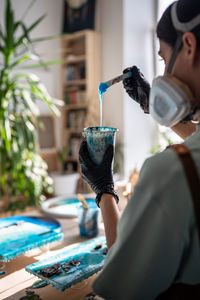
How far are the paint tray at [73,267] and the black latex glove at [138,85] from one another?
0.57 meters

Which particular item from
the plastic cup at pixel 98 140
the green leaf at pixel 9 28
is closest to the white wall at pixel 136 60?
the green leaf at pixel 9 28

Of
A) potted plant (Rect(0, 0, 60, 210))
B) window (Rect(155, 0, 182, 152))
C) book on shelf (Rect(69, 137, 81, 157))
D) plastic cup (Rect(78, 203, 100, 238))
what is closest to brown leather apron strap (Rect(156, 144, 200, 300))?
plastic cup (Rect(78, 203, 100, 238))

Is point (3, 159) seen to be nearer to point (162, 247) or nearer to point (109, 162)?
point (109, 162)

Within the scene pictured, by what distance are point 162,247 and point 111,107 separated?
12.5 ft

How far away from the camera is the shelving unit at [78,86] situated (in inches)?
171

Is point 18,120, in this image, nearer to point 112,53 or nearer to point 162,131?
point 112,53

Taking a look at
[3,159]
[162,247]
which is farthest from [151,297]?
[3,159]

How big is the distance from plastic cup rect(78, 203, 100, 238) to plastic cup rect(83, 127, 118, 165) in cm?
46

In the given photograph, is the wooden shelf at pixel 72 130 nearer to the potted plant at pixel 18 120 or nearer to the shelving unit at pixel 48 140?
the shelving unit at pixel 48 140

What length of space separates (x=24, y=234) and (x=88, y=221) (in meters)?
0.28

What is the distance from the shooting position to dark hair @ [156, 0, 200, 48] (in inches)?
26.3

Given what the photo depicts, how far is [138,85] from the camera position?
1.12 m

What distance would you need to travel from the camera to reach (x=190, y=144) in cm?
67

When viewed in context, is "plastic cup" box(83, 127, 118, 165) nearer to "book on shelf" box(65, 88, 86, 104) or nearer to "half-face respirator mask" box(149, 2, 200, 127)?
"half-face respirator mask" box(149, 2, 200, 127)
